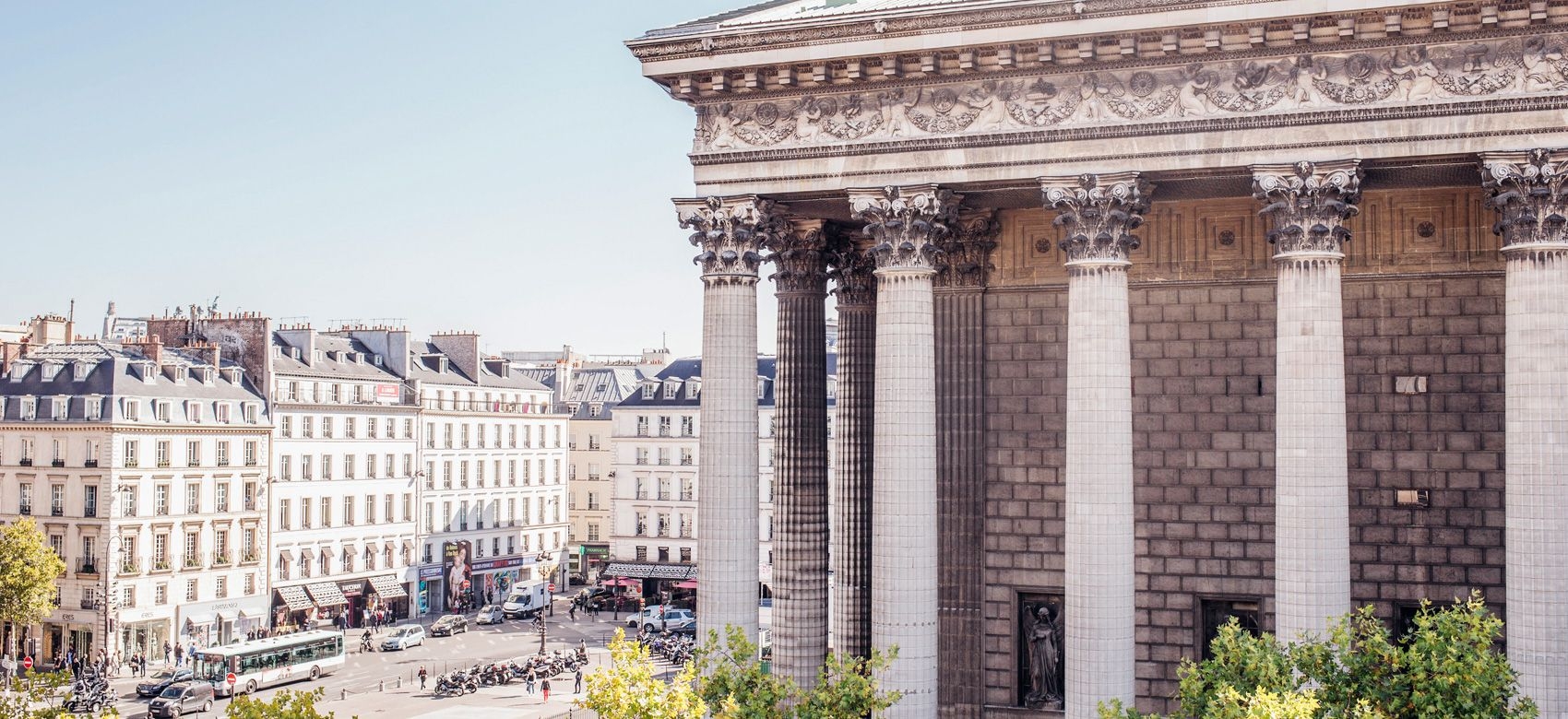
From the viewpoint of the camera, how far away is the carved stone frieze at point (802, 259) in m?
32.5

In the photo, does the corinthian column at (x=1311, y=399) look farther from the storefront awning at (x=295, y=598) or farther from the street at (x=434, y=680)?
the storefront awning at (x=295, y=598)

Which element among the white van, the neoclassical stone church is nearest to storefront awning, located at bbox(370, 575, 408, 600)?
the white van

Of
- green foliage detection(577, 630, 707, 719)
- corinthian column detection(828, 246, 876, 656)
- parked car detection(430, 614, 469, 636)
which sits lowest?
parked car detection(430, 614, 469, 636)

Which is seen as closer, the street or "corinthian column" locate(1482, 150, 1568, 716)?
"corinthian column" locate(1482, 150, 1568, 716)

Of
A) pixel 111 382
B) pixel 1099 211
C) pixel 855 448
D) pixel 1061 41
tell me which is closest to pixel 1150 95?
pixel 1061 41

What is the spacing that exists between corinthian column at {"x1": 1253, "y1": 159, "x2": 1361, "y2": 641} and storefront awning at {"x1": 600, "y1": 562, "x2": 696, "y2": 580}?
76.2 metres

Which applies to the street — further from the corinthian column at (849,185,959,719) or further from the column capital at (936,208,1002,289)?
the corinthian column at (849,185,959,719)

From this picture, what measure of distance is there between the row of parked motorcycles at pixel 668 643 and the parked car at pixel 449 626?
12895mm

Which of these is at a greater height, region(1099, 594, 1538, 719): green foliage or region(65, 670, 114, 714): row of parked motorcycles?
region(1099, 594, 1538, 719): green foliage

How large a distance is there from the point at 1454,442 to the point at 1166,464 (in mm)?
5541

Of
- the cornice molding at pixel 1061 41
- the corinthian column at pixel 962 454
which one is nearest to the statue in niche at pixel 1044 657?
the corinthian column at pixel 962 454

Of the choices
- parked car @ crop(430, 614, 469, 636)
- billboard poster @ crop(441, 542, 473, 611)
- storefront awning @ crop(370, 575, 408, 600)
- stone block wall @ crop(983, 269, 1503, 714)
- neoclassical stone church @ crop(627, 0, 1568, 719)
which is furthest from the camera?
billboard poster @ crop(441, 542, 473, 611)

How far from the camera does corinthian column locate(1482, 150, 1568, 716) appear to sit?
24.2m

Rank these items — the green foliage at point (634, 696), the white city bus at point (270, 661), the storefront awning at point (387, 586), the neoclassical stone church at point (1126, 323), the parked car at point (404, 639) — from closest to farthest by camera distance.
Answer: the green foliage at point (634, 696), the neoclassical stone church at point (1126, 323), the white city bus at point (270, 661), the parked car at point (404, 639), the storefront awning at point (387, 586)
